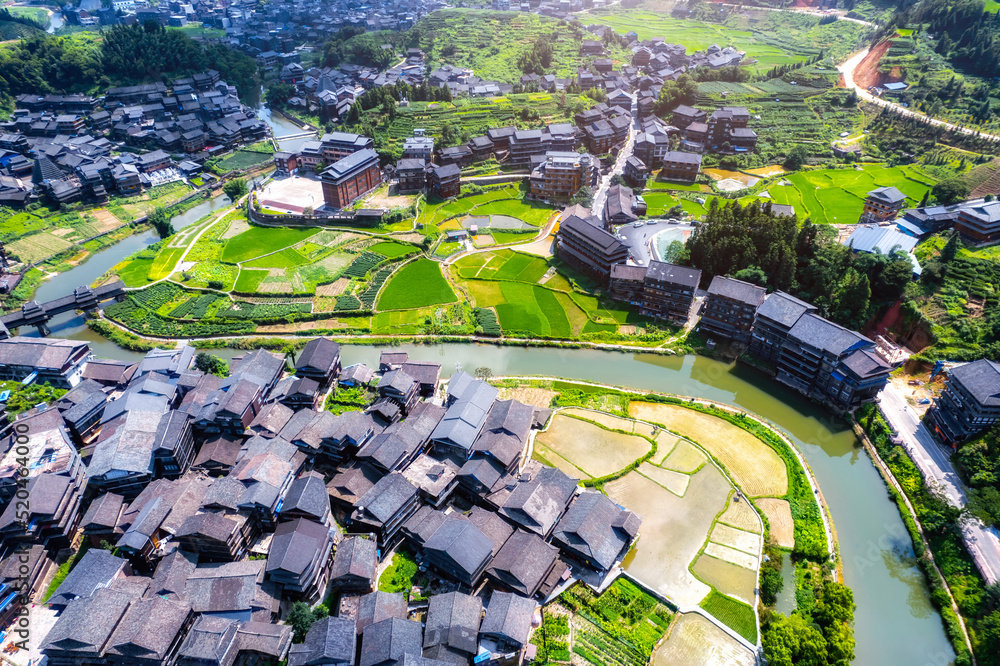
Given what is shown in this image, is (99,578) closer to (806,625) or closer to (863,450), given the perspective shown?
(806,625)

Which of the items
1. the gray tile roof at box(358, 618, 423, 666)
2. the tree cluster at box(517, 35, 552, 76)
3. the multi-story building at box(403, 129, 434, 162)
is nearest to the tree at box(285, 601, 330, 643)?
the gray tile roof at box(358, 618, 423, 666)

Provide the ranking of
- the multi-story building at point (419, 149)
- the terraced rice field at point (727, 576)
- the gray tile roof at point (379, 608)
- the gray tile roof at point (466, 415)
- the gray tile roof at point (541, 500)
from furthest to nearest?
1. the multi-story building at point (419, 149)
2. the gray tile roof at point (466, 415)
3. the gray tile roof at point (541, 500)
4. the terraced rice field at point (727, 576)
5. the gray tile roof at point (379, 608)

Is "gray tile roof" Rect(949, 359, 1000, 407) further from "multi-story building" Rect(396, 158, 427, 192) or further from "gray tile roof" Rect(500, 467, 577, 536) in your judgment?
"multi-story building" Rect(396, 158, 427, 192)

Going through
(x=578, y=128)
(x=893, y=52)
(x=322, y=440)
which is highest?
(x=893, y=52)

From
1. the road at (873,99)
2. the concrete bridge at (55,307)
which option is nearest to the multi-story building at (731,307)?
the road at (873,99)

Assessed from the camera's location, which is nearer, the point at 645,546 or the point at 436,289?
the point at 645,546

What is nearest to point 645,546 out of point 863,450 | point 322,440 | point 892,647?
point 892,647

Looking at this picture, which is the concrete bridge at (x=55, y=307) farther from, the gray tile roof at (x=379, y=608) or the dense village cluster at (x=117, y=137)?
the gray tile roof at (x=379, y=608)
